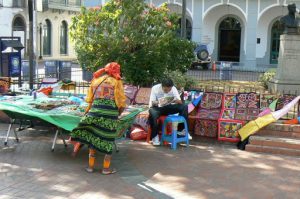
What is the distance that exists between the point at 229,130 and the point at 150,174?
8.00ft

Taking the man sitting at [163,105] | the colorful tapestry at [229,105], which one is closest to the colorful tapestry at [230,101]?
the colorful tapestry at [229,105]

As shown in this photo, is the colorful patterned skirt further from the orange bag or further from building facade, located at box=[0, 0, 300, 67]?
building facade, located at box=[0, 0, 300, 67]

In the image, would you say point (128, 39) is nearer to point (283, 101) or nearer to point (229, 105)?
point (229, 105)

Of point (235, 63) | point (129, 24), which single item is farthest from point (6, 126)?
point (235, 63)

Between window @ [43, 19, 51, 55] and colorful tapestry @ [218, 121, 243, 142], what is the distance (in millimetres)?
30086

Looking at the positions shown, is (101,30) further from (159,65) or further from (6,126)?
(6,126)

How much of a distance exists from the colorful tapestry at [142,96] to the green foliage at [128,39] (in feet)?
3.69

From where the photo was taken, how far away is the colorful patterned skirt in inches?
259

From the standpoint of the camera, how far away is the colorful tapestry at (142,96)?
995 cm

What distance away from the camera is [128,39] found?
36.3 ft

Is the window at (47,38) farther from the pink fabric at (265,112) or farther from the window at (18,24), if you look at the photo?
the pink fabric at (265,112)

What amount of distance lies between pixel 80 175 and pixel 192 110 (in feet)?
11.0

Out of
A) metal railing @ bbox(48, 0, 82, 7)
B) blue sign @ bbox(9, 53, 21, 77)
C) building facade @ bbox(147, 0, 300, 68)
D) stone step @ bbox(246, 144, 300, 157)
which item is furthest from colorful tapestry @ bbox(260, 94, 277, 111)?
metal railing @ bbox(48, 0, 82, 7)

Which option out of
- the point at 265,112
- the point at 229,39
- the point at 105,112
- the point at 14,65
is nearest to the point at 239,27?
the point at 229,39
